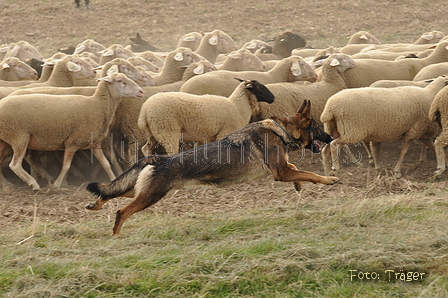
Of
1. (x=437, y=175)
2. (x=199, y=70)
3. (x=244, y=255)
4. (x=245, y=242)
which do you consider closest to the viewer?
(x=244, y=255)

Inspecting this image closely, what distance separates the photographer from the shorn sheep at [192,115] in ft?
26.5

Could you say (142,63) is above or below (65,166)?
above

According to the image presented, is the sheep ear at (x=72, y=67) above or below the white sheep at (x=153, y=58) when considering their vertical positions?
above

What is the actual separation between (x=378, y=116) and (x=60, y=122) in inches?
152

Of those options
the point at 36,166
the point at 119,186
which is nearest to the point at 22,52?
the point at 36,166

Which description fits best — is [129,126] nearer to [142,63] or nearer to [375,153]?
[142,63]

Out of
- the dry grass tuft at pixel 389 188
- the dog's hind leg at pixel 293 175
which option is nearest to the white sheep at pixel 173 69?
the dry grass tuft at pixel 389 188

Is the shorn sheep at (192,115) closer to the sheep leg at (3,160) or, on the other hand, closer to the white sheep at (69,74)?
the sheep leg at (3,160)

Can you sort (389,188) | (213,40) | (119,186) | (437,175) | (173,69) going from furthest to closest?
(213,40)
(173,69)
(437,175)
(389,188)
(119,186)

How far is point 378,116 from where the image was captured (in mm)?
8000

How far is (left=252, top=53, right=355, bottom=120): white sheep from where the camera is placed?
915 centimetres

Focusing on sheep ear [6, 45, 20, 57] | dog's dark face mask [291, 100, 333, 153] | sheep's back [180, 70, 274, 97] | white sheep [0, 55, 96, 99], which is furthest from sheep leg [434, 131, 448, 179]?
sheep ear [6, 45, 20, 57]

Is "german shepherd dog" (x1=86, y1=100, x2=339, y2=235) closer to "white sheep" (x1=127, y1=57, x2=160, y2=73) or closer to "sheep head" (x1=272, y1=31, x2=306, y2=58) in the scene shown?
"white sheep" (x1=127, y1=57, x2=160, y2=73)

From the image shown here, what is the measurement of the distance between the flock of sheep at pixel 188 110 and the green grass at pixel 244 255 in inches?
93.2
